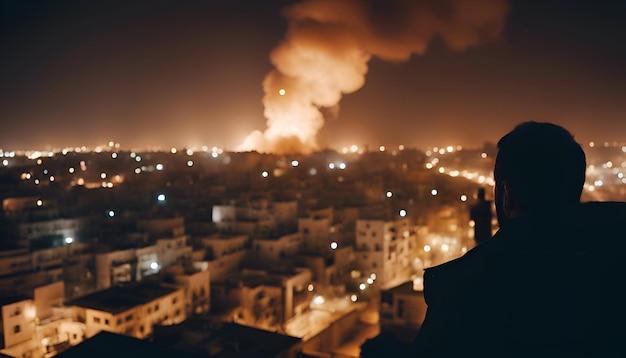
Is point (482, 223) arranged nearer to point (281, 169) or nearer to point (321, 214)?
point (321, 214)

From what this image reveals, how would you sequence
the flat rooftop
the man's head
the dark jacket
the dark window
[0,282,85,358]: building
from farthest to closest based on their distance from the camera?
1. the dark window
2. the flat rooftop
3. [0,282,85,358]: building
4. the man's head
5. the dark jacket

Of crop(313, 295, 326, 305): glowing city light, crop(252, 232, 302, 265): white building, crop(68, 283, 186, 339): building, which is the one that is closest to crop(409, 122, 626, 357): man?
crop(68, 283, 186, 339): building

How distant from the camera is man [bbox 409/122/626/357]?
1.03m

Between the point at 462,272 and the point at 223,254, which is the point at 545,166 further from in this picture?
the point at 223,254

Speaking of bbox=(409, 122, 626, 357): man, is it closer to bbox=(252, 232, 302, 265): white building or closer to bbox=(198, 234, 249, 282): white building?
bbox=(198, 234, 249, 282): white building

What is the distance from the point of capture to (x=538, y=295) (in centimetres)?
104

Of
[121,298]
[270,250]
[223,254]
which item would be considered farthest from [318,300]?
[121,298]

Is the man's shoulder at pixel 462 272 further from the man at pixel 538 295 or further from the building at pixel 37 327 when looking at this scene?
the building at pixel 37 327

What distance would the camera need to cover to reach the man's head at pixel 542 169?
47.7 inches

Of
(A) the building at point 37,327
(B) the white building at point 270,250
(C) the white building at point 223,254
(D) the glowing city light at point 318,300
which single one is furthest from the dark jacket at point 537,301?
(B) the white building at point 270,250

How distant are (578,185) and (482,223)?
643 centimetres

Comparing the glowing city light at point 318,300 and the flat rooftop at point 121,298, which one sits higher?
the flat rooftop at point 121,298

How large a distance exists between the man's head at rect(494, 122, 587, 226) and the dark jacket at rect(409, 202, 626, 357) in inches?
4.3

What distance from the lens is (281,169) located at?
38.7m
